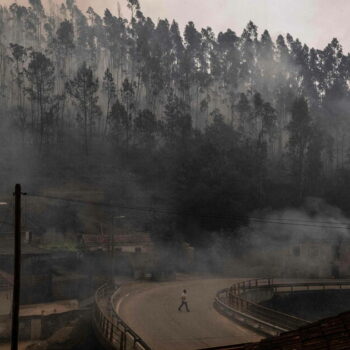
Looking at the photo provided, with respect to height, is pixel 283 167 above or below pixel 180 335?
above

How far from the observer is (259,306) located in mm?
27375

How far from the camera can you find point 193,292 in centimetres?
4006

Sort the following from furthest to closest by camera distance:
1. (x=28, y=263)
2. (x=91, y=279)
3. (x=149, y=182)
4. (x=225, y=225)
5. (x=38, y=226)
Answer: (x=149, y=182) < (x=225, y=225) < (x=38, y=226) < (x=91, y=279) < (x=28, y=263)

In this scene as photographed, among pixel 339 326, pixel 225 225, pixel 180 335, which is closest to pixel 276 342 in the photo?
pixel 339 326

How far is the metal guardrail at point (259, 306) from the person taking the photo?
24.3 meters

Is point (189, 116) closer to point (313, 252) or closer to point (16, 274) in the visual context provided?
point (313, 252)

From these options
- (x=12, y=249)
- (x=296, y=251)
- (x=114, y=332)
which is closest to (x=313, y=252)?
(x=296, y=251)

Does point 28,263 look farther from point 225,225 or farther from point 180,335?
point 225,225

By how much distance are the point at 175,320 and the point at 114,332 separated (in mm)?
6361

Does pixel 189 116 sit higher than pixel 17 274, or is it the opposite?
pixel 189 116

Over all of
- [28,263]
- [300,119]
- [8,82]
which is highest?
[8,82]

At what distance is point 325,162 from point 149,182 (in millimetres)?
47125

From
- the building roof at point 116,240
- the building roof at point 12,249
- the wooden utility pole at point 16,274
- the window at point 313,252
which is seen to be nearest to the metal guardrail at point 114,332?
the wooden utility pole at point 16,274

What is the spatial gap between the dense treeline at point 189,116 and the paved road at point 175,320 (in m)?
28.1
